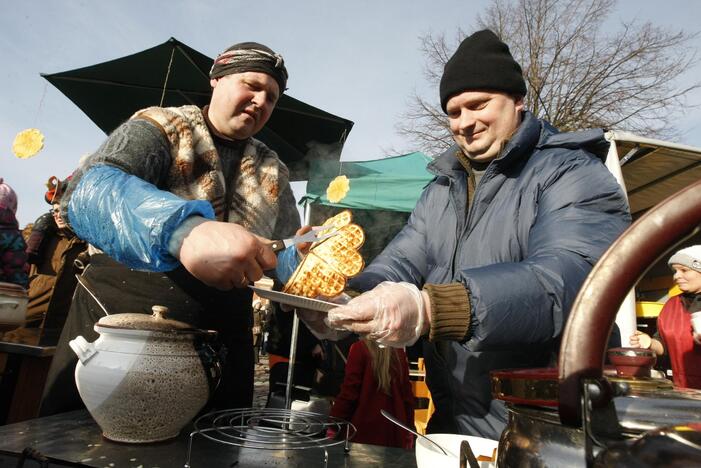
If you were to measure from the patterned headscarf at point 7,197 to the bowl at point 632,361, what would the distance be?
5632 millimetres

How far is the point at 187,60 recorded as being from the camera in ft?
17.8

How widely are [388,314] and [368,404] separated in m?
2.40

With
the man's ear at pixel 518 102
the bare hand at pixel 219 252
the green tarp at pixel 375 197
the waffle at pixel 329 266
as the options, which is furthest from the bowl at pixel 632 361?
the green tarp at pixel 375 197

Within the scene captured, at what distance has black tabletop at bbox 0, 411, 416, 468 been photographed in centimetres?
126

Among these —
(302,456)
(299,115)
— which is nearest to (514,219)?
(302,456)

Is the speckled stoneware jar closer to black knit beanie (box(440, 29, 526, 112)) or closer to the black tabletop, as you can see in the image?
the black tabletop

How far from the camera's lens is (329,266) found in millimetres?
2107

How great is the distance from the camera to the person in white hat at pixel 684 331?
427 cm

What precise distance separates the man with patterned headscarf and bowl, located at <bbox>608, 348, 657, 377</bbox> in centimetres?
110

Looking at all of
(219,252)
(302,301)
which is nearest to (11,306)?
(219,252)

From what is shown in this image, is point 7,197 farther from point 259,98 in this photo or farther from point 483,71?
point 483,71

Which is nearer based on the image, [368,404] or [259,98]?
[259,98]

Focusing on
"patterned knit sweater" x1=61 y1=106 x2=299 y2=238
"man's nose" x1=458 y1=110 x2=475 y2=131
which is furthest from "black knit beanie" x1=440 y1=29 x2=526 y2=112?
"patterned knit sweater" x1=61 y1=106 x2=299 y2=238

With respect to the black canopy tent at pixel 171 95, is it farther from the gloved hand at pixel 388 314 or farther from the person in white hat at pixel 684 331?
the person in white hat at pixel 684 331
